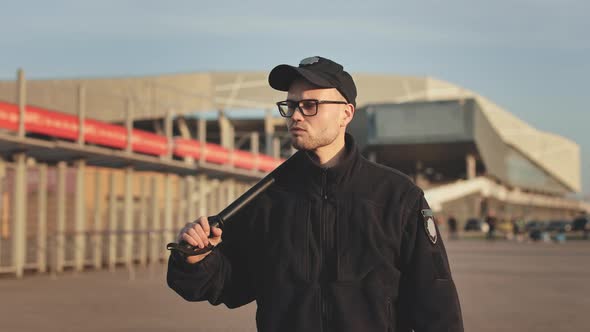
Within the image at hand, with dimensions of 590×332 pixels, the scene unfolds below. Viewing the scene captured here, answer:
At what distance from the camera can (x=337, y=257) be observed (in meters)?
3.35

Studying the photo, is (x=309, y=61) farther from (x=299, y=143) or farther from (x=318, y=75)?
(x=299, y=143)

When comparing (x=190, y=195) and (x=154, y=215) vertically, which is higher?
(x=190, y=195)

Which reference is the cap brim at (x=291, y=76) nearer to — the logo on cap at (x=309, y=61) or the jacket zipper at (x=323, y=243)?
the logo on cap at (x=309, y=61)

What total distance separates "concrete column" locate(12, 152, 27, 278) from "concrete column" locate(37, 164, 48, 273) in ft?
2.50

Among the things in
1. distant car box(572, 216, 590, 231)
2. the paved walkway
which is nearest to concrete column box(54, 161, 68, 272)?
the paved walkway

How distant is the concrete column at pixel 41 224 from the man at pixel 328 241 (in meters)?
17.4

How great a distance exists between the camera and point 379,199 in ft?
11.3

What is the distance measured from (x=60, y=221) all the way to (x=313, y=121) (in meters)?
18.3

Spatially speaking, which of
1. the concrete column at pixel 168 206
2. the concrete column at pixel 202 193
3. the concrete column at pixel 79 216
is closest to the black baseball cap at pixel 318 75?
the concrete column at pixel 79 216

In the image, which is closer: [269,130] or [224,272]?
[224,272]

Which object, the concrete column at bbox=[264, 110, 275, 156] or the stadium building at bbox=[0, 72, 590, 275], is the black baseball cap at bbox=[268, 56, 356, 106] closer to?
the stadium building at bbox=[0, 72, 590, 275]

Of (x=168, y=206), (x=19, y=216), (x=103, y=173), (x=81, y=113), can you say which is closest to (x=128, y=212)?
(x=103, y=173)

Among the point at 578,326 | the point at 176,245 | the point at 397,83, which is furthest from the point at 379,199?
the point at 397,83

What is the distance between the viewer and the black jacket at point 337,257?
3309mm
